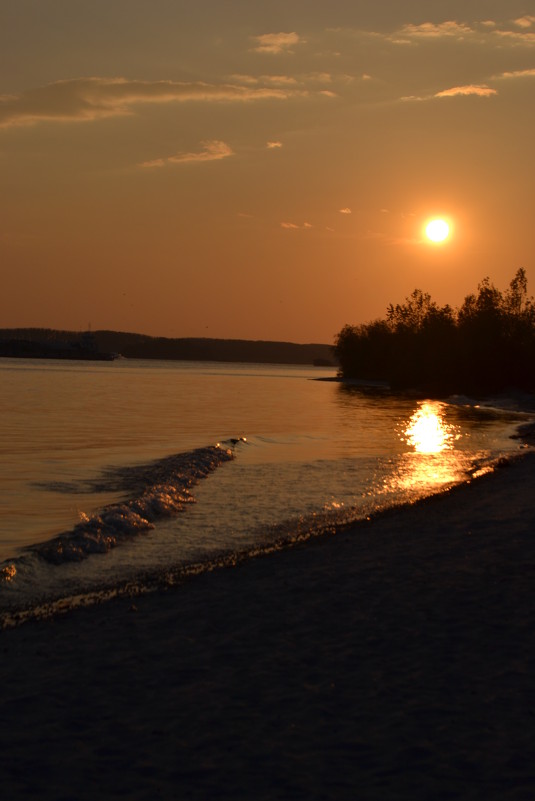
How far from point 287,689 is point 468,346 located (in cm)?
10907

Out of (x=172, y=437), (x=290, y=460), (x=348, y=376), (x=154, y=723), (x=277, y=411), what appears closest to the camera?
(x=154, y=723)

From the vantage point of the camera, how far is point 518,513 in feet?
59.5

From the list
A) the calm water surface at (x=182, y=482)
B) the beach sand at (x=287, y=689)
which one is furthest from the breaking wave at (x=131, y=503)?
the beach sand at (x=287, y=689)

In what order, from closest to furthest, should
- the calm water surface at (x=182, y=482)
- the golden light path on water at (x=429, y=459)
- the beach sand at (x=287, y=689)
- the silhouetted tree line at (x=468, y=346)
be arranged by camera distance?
the beach sand at (x=287, y=689) → the calm water surface at (x=182, y=482) → the golden light path on water at (x=429, y=459) → the silhouetted tree line at (x=468, y=346)

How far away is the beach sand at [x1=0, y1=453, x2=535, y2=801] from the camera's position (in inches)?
267

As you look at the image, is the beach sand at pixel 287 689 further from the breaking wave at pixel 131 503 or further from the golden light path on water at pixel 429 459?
the golden light path on water at pixel 429 459

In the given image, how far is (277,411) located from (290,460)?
35.1 metres

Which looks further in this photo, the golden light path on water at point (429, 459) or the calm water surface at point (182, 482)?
the golden light path on water at point (429, 459)

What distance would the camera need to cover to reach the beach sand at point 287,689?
6.79 m

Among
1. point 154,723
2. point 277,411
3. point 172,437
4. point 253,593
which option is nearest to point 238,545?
point 253,593

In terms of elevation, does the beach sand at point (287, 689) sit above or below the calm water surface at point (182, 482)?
above

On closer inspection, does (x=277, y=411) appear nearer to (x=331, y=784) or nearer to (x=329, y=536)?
(x=329, y=536)

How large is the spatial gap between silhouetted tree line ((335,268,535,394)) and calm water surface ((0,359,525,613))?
56037mm

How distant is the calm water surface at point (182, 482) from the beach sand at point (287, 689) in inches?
107
